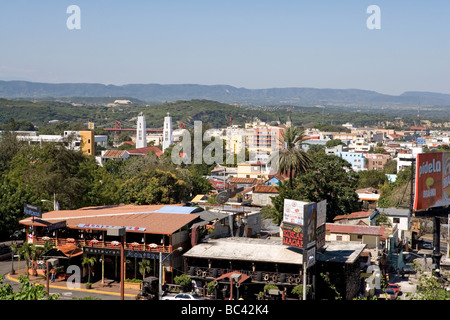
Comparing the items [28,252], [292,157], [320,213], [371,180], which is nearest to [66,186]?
[28,252]

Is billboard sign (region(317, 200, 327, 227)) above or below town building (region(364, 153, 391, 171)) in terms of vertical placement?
above

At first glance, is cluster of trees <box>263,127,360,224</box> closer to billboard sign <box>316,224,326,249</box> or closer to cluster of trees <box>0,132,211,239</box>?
cluster of trees <box>0,132,211,239</box>

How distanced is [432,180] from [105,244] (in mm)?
19556

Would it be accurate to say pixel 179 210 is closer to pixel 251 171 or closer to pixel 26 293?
A: pixel 26 293

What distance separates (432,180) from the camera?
30.9 meters

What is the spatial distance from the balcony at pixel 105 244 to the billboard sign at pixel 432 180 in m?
14.6

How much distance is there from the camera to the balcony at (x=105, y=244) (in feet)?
114

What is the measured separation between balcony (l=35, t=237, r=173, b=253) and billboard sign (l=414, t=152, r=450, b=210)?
14.6 m

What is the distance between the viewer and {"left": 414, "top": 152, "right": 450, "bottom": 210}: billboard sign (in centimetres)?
3003

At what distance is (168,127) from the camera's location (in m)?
198

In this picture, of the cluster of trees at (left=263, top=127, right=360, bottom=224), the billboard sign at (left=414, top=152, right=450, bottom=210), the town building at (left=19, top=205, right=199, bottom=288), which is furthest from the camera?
the cluster of trees at (left=263, top=127, right=360, bottom=224)

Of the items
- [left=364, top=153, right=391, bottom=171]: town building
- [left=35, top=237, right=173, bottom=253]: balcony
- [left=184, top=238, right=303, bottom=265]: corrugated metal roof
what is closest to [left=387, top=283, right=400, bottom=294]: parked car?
[left=184, top=238, right=303, bottom=265]: corrugated metal roof
